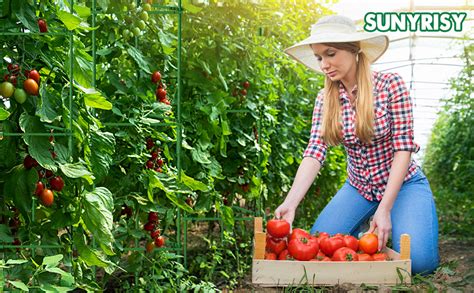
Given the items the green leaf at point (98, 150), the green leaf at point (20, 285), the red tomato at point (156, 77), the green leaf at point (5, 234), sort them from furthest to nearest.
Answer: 1. the red tomato at point (156, 77)
2. the green leaf at point (98, 150)
3. the green leaf at point (5, 234)
4. the green leaf at point (20, 285)

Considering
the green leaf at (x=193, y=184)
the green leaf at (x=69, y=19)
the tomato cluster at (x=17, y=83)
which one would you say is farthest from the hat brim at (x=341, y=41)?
the tomato cluster at (x=17, y=83)

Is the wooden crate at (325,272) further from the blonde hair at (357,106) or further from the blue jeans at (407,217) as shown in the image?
the blonde hair at (357,106)

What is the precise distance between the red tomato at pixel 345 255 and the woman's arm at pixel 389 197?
21 centimetres

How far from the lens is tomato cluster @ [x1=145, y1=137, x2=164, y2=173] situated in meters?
3.16

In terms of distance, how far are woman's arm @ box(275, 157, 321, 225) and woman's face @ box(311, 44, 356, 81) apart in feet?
1.58

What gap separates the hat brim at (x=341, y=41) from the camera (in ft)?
12.1

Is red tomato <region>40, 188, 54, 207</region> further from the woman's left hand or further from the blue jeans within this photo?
the blue jeans

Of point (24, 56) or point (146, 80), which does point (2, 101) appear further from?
point (146, 80)

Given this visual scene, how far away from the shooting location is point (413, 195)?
13.3ft

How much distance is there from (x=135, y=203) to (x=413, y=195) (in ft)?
5.54

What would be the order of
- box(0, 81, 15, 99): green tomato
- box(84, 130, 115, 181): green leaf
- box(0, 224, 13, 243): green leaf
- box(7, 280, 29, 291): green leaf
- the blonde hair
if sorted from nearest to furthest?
box(7, 280, 29, 291): green leaf
box(0, 81, 15, 99): green tomato
box(0, 224, 13, 243): green leaf
box(84, 130, 115, 181): green leaf
the blonde hair

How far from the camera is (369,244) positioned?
350 cm

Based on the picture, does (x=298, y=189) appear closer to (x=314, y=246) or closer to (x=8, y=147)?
(x=314, y=246)

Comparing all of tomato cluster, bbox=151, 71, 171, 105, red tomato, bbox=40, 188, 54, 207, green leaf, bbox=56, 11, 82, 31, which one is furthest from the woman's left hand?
green leaf, bbox=56, 11, 82, 31
